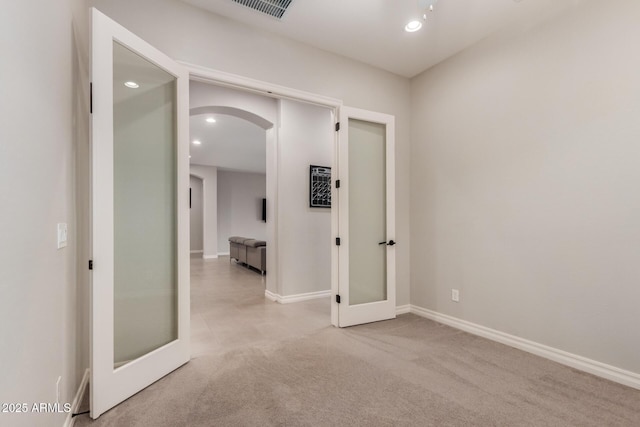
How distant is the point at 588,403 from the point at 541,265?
1044 mm

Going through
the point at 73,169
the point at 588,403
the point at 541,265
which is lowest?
the point at 588,403

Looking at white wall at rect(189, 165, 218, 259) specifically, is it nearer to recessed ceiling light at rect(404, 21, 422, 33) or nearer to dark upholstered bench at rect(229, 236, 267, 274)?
dark upholstered bench at rect(229, 236, 267, 274)

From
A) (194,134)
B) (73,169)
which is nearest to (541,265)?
(73,169)

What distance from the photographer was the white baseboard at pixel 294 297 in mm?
4225

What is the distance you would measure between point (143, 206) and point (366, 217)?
88.5 inches

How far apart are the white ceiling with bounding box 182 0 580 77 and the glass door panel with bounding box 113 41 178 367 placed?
94 centimetres

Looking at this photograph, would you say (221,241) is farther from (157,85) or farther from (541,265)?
(541,265)

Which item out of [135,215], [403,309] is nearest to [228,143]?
[135,215]

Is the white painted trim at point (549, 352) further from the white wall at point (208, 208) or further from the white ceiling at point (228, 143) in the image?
the white wall at point (208, 208)

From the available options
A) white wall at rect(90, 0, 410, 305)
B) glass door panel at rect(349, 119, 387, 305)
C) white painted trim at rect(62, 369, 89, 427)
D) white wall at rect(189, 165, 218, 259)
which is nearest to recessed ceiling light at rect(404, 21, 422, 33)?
white wall at rect(90, 0, 410, 305)

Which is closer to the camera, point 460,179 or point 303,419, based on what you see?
point 303,419

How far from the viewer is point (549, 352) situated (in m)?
2.50

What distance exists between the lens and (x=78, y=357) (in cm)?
195

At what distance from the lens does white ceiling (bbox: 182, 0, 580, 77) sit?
2.52 m
